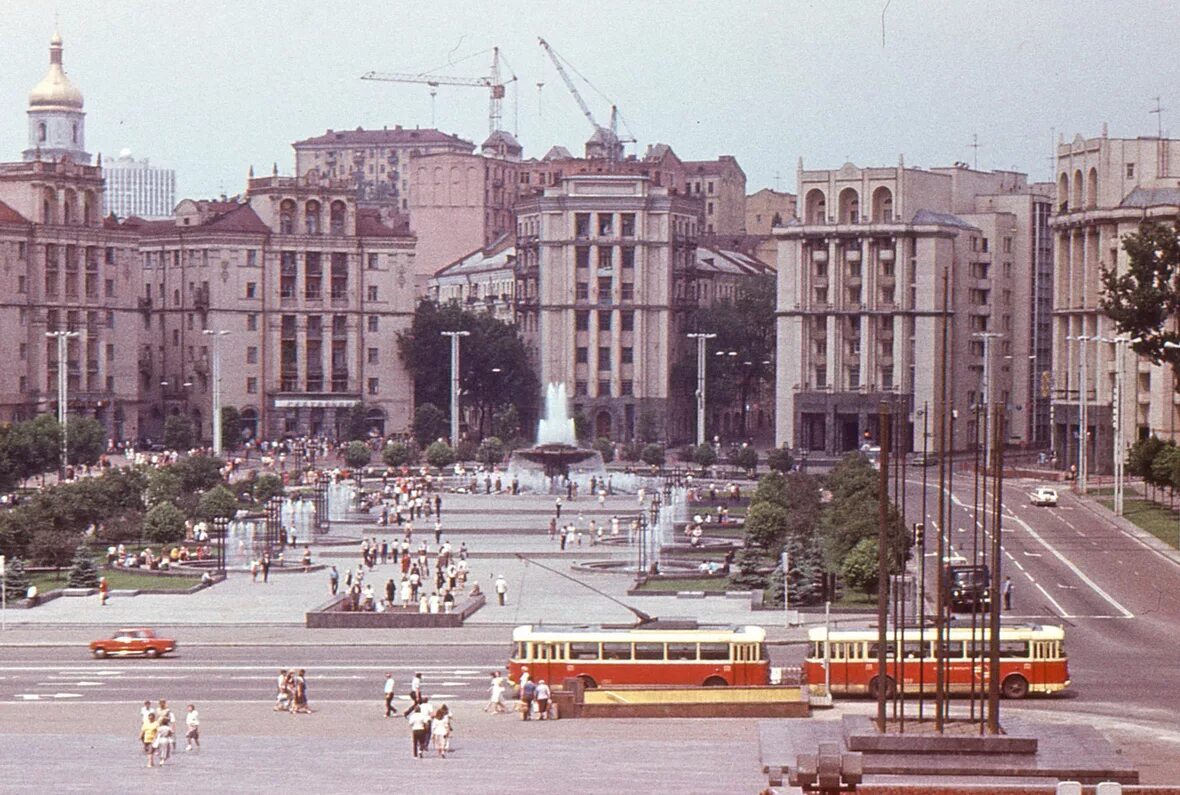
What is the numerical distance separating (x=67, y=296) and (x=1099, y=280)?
226ft

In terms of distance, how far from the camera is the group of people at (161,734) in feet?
148

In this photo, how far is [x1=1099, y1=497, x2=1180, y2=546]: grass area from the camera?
91.5 metres

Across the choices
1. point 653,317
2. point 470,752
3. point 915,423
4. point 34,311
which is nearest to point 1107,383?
point 915,423

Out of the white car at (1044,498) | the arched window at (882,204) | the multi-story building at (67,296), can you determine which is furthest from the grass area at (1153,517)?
the multi-story building at (67,296)

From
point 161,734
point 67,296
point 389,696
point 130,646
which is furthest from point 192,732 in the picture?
point 67,296

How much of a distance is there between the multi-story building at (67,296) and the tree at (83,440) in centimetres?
2581

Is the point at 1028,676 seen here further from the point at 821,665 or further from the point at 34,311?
the point at 34,311

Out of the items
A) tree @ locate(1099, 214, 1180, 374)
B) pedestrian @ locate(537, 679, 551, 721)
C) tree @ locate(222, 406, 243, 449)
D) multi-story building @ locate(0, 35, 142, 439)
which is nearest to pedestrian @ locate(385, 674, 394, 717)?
pedestrian @ locate(537, 679, 551, 721)

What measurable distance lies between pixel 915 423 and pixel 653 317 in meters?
25.5

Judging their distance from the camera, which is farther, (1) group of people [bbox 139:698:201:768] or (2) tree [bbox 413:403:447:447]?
(2) tree [bbox 413:403:447:447]

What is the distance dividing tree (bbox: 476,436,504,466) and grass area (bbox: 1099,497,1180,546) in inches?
1554

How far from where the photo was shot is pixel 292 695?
51531mm

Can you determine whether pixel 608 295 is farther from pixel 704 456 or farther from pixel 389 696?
pixel 389 696

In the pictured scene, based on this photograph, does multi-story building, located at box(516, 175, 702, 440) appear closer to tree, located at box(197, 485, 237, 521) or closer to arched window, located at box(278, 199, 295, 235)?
arched window, located at box(278, 199, 295, 235)
